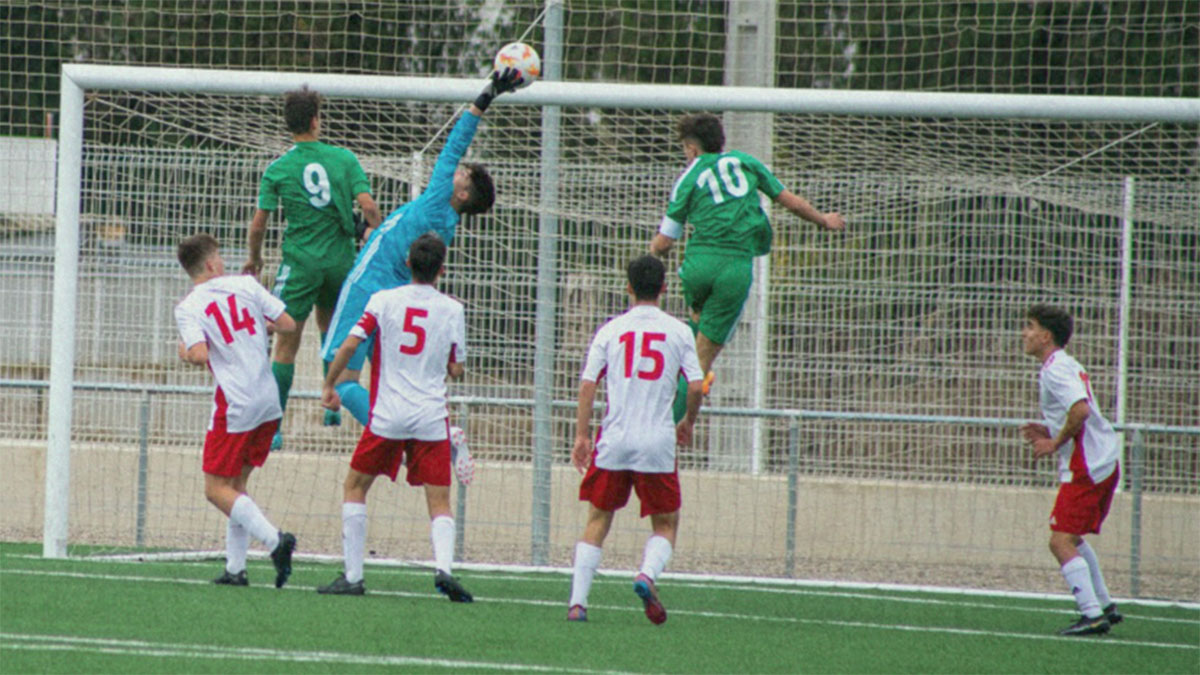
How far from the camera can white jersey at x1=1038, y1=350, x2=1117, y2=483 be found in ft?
30.2

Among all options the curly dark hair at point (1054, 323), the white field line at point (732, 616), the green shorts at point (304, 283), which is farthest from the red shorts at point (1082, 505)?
the green shorts at point (304, 283)

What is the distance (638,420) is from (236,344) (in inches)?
85.1

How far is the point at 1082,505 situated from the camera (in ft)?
30.2

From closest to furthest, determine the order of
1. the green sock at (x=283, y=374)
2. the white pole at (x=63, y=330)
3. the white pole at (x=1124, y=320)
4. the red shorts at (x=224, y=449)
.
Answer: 1. the red shorts at (x=224, y=449)
2. the green sock at (x=283, y=374)
3. the white pole at (x=63, y=330)
4. the white pole at (x=1124, y=320)

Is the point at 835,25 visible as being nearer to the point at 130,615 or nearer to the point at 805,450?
the point at 805,450

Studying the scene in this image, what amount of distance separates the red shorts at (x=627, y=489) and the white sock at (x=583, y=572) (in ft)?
0.72

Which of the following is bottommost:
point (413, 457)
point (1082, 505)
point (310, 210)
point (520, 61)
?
point (1082, 505)

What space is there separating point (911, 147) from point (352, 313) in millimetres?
4861

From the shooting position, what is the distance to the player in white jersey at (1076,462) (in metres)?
9.12

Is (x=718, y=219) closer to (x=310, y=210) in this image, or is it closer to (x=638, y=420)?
(x=638, y=420)

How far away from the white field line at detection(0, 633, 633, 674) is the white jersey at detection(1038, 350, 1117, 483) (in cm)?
361

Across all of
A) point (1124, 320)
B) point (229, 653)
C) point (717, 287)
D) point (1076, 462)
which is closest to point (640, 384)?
point (717, 287)

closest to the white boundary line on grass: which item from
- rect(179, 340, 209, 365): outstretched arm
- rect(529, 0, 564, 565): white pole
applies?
rect(529, 0, 564, 565): white pole

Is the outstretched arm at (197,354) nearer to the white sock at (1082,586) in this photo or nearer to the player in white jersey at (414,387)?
the player in white jersey at (414,387)
